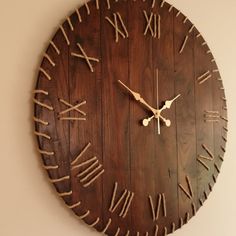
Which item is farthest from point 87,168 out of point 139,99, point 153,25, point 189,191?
point 153,25

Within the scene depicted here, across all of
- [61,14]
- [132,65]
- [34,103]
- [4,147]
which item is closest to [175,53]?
[132,65]

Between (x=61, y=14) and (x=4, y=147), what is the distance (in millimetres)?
417

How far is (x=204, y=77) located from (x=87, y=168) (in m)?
0.59

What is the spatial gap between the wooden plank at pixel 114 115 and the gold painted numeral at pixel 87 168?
29 millimetres

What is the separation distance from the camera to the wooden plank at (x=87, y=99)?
104cm

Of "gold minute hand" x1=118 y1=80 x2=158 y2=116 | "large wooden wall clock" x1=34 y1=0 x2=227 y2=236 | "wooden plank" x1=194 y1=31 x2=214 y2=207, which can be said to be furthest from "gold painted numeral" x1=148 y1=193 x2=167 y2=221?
"gold minute hand" x1=118 y1=80 x2=158 y2=116

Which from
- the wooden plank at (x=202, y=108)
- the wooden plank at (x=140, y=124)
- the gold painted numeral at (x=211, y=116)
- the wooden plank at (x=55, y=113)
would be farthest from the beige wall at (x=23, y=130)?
the gold painted numeral at (x=211, y=116)

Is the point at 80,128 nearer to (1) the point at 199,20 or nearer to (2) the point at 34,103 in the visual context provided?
(2) the point at 34,103

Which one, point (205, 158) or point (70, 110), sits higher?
point (70, 110)

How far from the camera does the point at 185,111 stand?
1.30 metres

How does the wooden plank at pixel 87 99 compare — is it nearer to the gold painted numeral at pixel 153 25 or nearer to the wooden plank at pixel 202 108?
the gold painted numeral at pixel 153 25

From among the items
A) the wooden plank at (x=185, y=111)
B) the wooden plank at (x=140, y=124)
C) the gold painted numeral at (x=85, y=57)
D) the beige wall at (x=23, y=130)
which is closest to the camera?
the beige wall at (x=23, y=130)

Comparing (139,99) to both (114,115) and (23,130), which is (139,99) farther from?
(23,130)

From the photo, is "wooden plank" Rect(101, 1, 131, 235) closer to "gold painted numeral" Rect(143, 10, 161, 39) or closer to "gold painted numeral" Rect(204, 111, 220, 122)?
"gold painted numeral" Rect(143, 10, 161, 39)
